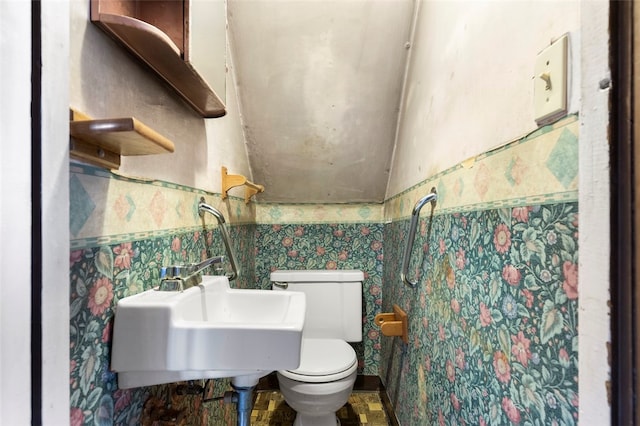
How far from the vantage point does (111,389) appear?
2.37 feet

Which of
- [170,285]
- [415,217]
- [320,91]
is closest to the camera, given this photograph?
[170,285]

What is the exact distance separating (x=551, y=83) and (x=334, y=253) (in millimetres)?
1689

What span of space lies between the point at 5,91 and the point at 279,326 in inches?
25.3

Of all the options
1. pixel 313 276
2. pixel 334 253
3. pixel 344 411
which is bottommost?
pixel 344 411

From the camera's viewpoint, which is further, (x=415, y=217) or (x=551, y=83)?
(x=415, y=217)

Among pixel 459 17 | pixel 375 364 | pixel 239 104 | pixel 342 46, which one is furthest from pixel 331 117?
pixel 375 364

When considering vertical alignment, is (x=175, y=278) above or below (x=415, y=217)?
below

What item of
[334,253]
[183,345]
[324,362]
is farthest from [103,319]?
[334,253]

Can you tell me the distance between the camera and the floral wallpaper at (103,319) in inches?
24.3

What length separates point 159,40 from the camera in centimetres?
75

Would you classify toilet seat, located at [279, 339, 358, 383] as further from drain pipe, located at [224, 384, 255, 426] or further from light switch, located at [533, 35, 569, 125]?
light switch, located at [533, 35, 569, 125]

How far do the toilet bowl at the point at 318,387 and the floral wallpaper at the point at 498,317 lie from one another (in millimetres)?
326

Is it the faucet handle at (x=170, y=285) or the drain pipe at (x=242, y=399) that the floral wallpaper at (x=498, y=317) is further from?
the faucet handle at (x=170, y=285)

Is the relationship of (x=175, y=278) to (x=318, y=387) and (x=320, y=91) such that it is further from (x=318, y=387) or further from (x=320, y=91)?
(x=320, y=91)
